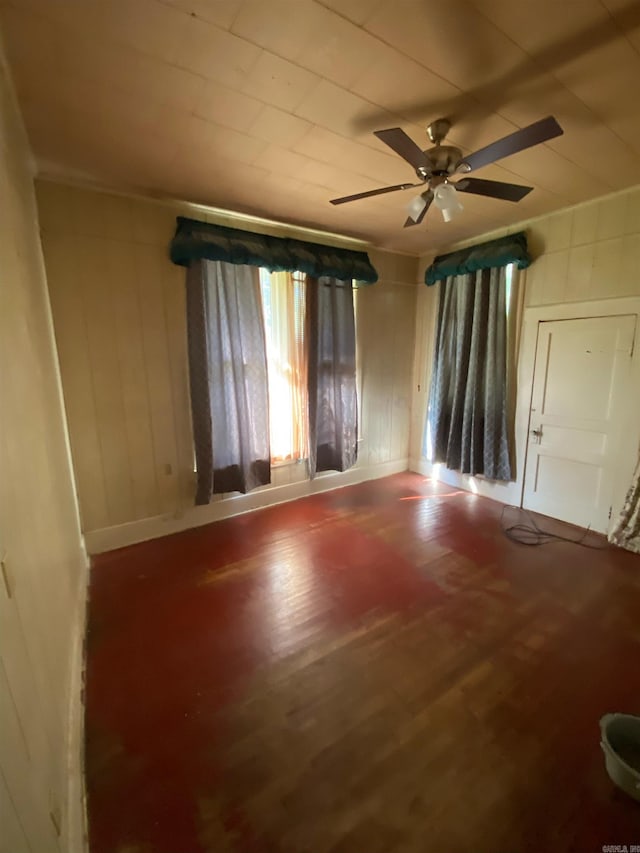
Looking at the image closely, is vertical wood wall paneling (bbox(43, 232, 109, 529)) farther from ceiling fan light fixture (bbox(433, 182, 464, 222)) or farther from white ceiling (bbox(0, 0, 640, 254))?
ceiling fan light fixture (bbox(433, 182, 464, 222))

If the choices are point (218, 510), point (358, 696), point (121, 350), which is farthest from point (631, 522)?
point (121, 350)

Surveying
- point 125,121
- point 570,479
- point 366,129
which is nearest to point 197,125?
point 125,121

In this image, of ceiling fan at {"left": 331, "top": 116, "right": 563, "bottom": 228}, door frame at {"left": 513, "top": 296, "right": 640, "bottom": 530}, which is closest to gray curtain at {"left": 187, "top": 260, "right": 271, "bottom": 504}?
ceiling fan at {"left": 331, "top": 116, "right": 563, "bottom": 228}

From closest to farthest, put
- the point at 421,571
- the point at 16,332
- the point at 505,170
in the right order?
the point at 16,332 → the point at 505,170 → the point at 421,571

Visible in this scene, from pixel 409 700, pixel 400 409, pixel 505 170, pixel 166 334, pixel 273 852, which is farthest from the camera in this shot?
pixel 400 409

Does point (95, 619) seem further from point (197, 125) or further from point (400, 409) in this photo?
point (400, 409)

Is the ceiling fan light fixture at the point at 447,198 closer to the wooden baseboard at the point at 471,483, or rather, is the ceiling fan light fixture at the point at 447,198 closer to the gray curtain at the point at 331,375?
the gray curtain at the point at 331,375

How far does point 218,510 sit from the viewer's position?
10.8ft

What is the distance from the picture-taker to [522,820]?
116cm

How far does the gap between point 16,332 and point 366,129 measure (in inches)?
76.1

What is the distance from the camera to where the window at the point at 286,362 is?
3.31 meters

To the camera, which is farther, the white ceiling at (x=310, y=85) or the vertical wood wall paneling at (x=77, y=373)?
the vertical wood wall paneling at (x=77, y=373)

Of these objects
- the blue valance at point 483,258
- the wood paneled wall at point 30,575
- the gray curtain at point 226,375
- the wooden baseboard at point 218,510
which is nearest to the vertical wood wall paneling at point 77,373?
the wooden baseboard at point 218,510

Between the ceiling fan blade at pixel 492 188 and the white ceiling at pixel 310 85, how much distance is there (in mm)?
278
